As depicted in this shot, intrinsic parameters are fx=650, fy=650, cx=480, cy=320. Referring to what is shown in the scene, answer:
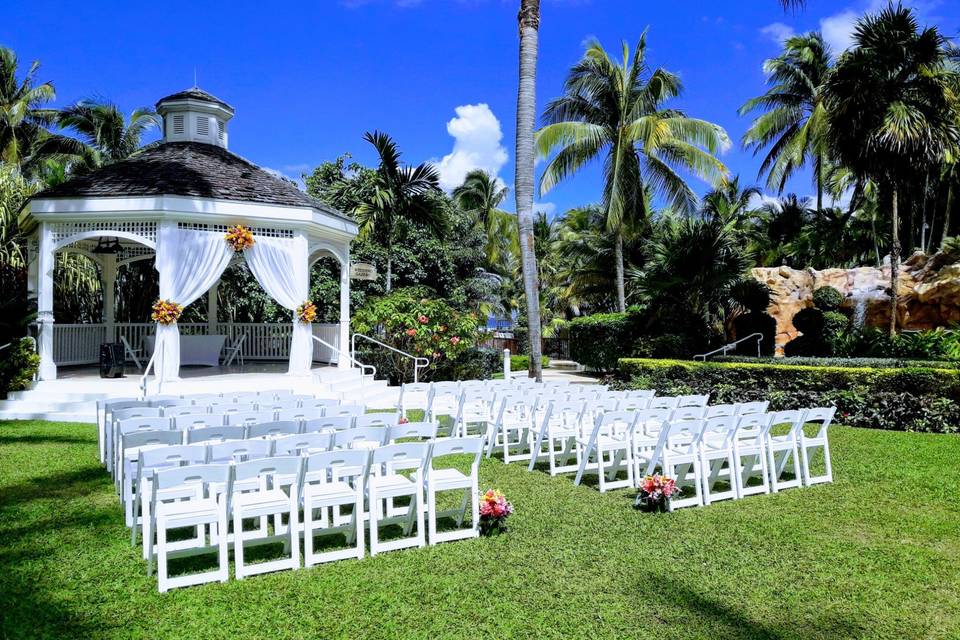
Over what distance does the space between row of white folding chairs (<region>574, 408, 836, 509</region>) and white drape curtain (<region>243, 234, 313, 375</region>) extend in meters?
7.78

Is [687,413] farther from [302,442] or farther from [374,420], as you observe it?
[302,442]

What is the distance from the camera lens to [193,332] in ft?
60.2

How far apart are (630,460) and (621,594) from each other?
2956 millimetres

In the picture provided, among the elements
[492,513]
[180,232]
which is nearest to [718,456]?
[492,513]

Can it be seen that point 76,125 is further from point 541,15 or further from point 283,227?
point 541,15

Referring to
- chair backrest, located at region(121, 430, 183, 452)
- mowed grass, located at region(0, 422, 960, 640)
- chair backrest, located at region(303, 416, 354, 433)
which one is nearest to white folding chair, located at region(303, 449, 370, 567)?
mowed grass, located at region(0, 422, 960, 640)

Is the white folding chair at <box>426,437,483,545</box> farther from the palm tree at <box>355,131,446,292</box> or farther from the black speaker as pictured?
the palm tree at <box>355,131,446,292</box>

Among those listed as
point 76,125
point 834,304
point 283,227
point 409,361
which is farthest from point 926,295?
point 76,125

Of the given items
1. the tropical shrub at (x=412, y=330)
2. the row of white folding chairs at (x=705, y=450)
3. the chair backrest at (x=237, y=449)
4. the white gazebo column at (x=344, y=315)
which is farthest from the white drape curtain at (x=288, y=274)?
the chair backrest at (x=237, y=449)

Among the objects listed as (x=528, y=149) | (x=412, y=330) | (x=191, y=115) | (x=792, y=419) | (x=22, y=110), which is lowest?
(x=792, y=419)

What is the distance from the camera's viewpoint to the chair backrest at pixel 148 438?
5.52 m

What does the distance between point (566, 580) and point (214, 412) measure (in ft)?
14.9

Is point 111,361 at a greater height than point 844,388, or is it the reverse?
point 111,361

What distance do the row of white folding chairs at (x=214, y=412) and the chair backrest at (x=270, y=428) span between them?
A: 416 mm
